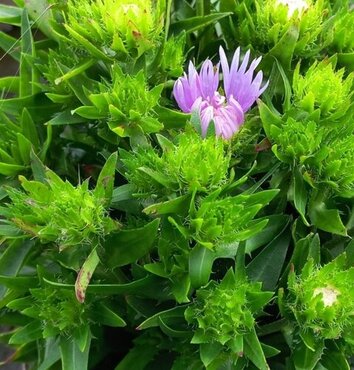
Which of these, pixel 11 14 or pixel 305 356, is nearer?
pixel 305 356

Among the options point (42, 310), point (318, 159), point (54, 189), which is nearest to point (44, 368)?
point (42, 310)

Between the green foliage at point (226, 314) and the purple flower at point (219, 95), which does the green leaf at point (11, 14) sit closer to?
the purple flower at point (219, 95)

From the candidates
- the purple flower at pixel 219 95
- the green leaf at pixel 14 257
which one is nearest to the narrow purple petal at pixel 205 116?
the purple flower at pixel 219 95

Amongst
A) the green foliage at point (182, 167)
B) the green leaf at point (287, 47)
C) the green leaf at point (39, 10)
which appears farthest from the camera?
the green leaf at point (39, 10)

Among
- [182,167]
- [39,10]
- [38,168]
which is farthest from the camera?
[39,10]

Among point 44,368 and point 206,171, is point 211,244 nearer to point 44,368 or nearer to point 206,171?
point 206,171

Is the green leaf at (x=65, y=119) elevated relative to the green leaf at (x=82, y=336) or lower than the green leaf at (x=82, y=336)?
elevated

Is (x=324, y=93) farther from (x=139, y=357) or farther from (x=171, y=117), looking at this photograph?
(x=139, y=357)

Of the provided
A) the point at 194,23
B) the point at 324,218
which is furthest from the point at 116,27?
the point at 324,218
